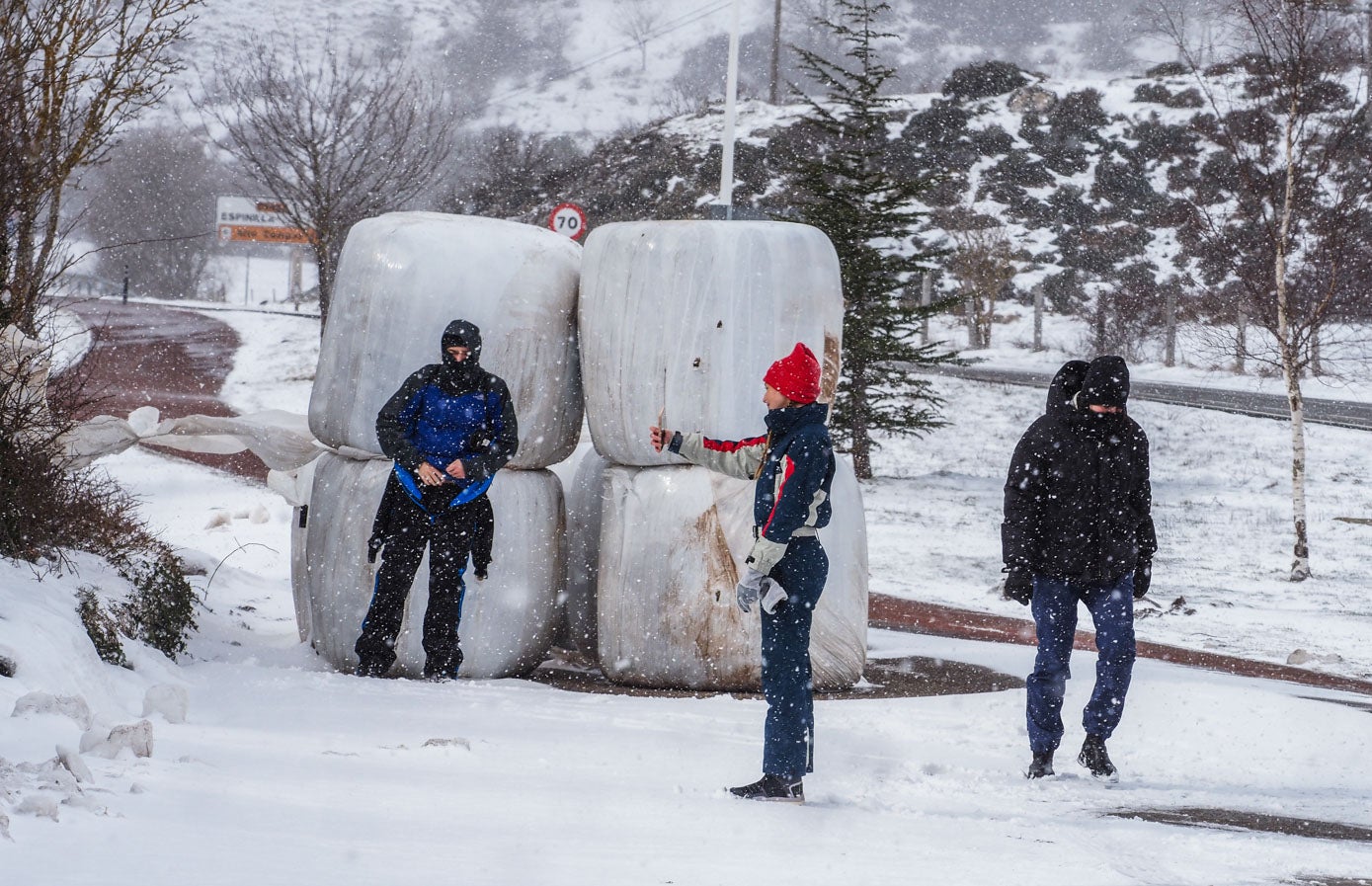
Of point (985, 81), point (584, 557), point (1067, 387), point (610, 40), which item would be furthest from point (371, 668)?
point (610, 40)

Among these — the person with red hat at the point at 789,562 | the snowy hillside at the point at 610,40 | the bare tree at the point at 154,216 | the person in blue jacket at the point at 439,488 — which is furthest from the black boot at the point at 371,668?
the snowy hillside at the point at 610,40

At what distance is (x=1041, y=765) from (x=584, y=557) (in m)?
2.86

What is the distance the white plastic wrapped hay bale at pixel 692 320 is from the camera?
6.52 meters

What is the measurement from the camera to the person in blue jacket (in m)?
6.23

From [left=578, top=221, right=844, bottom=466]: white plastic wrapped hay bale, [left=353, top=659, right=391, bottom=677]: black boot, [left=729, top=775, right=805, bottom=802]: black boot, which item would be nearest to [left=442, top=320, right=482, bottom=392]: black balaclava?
[left=578, top=221, right=844, bottom=466]: white plastic wrapped hay bale

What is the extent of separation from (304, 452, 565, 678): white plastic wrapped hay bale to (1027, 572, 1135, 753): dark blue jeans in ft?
8.39

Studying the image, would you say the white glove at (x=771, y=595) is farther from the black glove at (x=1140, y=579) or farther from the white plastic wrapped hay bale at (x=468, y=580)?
the white plastic wrapped hay bale at (x=468, y=580)

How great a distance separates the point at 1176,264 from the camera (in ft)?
137

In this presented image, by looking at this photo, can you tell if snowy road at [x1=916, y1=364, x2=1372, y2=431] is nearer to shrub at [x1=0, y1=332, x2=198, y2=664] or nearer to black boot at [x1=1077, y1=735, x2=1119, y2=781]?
black boot at [x1=1077, y1=735, x2=1119, y2=781]

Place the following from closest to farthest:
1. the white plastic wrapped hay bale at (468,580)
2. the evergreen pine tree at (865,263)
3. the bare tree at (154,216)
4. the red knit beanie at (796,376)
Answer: the red knit beanie at (796,376) → the white plastic wrapped hay bale at (468,580) → the evergreen pine tree at (865,263) → the bare tree at (154,216)

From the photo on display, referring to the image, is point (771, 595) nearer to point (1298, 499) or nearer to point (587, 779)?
point (587, 779)

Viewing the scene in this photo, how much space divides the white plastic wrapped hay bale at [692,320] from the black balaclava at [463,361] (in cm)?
66

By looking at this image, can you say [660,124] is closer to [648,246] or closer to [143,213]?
[143,213]

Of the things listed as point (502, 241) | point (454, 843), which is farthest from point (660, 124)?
point (454, 843)
